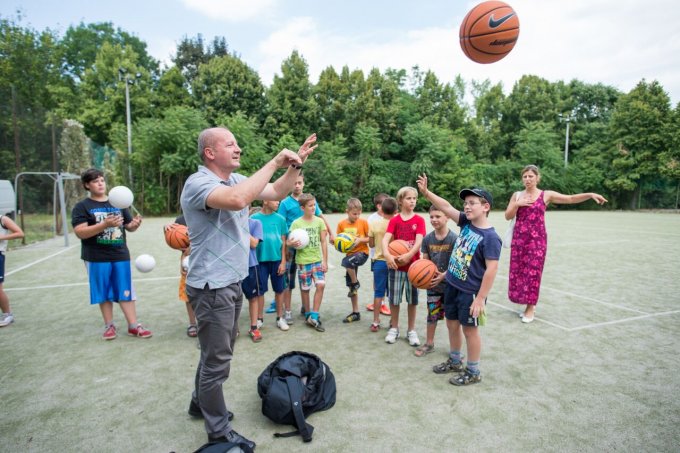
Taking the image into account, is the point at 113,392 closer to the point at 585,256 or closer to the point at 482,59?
the point at 482,59

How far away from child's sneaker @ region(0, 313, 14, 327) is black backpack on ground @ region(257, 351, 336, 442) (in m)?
4.56

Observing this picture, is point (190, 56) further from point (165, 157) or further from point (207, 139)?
point (207, 139)

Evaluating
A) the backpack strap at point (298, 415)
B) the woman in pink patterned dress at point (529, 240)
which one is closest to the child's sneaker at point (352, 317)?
the woman in pink patterned dress at point (529, 240)

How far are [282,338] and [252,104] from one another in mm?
29268

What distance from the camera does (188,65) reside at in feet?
Answer: 134

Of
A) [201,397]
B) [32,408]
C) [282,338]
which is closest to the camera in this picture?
[201,397]

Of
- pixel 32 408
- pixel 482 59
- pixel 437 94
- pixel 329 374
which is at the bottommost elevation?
pixel 32 408

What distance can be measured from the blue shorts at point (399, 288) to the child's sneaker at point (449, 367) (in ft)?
3.06

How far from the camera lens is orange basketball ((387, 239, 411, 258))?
4797 mm

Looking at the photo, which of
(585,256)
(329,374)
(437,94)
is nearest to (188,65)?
(437,94)

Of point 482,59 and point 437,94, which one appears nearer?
point 482,59

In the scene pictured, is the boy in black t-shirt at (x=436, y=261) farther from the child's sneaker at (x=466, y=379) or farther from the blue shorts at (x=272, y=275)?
the blue shorts at (x=272, y=275)

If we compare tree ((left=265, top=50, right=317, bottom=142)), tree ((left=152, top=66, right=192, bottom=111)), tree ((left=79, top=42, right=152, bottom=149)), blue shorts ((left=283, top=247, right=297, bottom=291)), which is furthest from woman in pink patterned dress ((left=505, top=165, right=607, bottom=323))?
tree ((left=79, top=42, right=152, bottom=149))

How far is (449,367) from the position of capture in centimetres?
418
